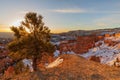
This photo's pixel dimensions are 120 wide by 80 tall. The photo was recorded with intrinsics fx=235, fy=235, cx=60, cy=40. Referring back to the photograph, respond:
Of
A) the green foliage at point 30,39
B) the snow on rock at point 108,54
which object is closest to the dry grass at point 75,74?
the green foliage at point 30,39

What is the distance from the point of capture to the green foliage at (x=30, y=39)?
30.9 m

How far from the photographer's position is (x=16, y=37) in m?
31.8

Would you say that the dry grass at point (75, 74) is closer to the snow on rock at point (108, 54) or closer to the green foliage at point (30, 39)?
the green foliage at point (30, 39)

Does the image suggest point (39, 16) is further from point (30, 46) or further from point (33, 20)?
point (30, 46)

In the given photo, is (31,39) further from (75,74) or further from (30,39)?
(75,74)

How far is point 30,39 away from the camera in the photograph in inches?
1212

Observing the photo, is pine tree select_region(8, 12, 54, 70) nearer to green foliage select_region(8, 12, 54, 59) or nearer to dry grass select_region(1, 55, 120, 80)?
green foliage select_region(8, 12, 54, 59)

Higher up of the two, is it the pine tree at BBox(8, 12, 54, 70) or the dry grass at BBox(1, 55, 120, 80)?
the pine tree at BBox(8, 12, 54, 70)

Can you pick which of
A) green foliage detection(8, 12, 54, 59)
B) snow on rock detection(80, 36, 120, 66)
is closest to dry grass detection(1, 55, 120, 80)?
green foliage detection(8, 12, 54, 59)

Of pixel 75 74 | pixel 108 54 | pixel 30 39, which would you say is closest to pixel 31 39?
pixel 30 39

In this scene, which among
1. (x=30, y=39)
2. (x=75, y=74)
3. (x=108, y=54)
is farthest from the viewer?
(x=108, y=54)

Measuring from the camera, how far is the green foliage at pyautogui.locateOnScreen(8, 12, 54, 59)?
30922 mm

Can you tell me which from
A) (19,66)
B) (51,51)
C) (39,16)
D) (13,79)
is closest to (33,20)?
(39,16)

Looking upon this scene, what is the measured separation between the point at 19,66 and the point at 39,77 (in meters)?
46.4
